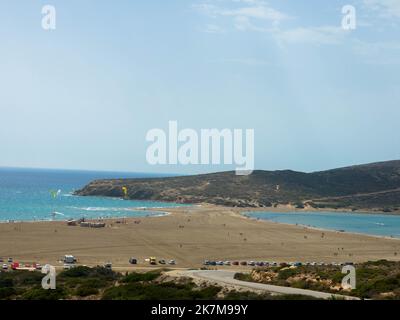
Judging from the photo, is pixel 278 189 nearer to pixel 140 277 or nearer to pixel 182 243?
pixel 182 243

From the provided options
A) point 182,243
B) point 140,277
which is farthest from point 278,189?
point 140,277

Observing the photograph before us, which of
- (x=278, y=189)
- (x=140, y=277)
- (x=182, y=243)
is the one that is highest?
(x=278, y=189)

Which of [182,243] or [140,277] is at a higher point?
[140,277]

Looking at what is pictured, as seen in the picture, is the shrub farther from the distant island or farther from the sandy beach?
the distant island

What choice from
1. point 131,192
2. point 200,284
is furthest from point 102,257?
point 131,192

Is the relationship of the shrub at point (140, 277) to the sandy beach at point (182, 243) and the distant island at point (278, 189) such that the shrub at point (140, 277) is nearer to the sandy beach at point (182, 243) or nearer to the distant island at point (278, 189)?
the sandy beach at point (182, 243)

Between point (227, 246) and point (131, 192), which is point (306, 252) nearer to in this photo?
point (227, 246)
